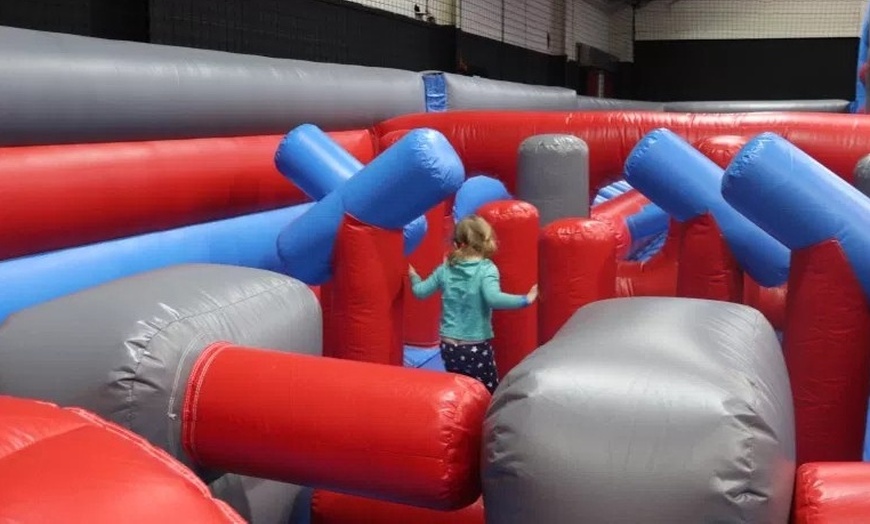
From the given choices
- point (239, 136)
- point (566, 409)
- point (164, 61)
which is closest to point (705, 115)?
point (239, 136)

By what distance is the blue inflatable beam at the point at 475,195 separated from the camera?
3.84 meters

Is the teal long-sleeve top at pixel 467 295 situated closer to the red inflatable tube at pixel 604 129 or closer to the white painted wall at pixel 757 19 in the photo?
the red inflatable tube at pixel 604 129

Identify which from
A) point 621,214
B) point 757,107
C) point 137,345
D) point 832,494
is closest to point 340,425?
point 137,345

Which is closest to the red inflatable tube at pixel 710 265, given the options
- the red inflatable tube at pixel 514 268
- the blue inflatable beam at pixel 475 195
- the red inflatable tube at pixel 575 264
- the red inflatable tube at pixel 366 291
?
the red inflatable tube at pixel 575 264

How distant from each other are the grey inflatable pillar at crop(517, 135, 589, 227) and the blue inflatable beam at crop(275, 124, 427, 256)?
1.74 ft

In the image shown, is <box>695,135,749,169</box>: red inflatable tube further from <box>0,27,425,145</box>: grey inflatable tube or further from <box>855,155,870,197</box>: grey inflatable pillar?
<box>0,27,425,145</box>: grey inflatable tube

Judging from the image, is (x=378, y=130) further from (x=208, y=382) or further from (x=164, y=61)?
(x=208, y=382)

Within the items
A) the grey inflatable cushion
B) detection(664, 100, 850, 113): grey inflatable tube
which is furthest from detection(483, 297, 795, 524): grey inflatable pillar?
detection(664, 100, 850, 113): grey inflatable tube

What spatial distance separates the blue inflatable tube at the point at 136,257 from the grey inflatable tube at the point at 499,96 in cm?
137

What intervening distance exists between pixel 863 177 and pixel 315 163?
1359 mm

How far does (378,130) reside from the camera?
364cm

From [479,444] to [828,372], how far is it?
38.3 inches

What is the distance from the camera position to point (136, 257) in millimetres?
2240

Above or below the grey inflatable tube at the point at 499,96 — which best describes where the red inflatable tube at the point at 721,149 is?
below
